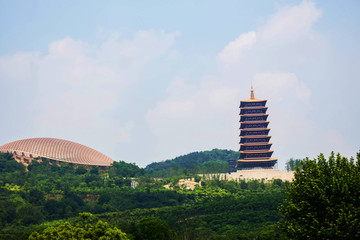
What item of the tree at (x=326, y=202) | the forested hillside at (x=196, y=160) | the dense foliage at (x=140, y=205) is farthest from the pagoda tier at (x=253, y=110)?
the tree at (x=326, y=202)

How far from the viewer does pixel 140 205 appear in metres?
71.8

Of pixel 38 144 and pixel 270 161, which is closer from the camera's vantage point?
pixel 270 161

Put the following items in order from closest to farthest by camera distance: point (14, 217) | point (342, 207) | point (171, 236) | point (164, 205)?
point (342, 207) < point (171, 236) < point (14, 217) < point (164, 205)

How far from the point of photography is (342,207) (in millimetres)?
25922

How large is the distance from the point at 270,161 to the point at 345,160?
7439 centimetres

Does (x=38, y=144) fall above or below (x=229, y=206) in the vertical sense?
above

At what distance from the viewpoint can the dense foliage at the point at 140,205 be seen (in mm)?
49812

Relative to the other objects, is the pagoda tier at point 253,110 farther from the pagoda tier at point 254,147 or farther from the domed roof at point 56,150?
the domed roof at point 56,150

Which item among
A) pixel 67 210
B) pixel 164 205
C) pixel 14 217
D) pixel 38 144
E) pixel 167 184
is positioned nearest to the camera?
pixel 14 217

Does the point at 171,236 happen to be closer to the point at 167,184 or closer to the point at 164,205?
the point at 164,205

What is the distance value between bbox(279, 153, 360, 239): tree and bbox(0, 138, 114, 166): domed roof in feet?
299

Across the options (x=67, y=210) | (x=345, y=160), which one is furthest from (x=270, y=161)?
(x=345, y=160)

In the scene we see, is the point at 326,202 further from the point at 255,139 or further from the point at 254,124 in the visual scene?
the point at 254,124

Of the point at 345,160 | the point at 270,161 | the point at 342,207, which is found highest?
the point at 270,161
